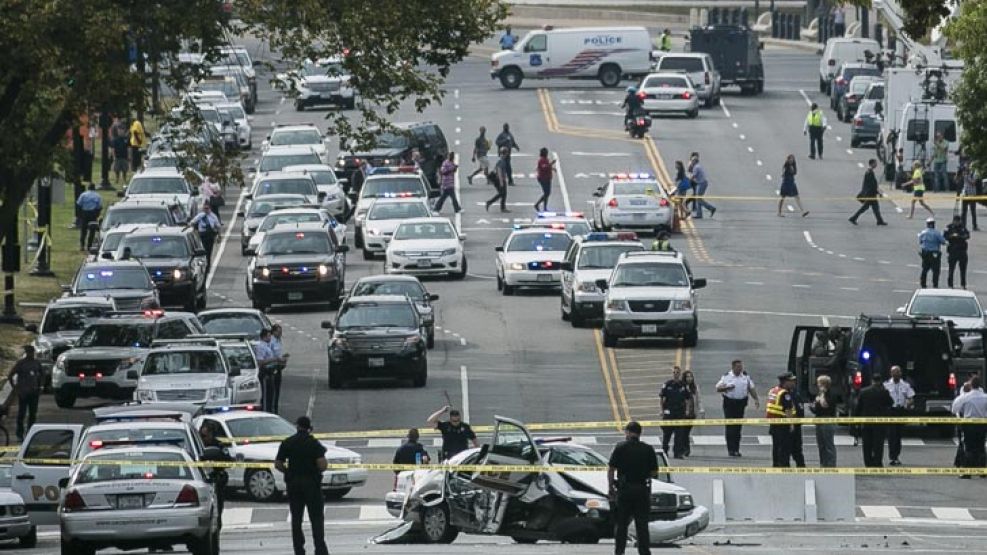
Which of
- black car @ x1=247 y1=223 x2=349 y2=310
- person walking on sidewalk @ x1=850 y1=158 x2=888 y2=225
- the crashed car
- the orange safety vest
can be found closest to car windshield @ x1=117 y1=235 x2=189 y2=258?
black car @ x1=247 y1=223 x2=349 y2=310

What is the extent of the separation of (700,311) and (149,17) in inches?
574

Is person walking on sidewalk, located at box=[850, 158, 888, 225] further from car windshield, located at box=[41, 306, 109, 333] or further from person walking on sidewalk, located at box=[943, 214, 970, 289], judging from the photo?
car windshield, located at box=[41, 306, 109, 333]

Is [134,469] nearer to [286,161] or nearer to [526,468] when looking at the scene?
[526,468]

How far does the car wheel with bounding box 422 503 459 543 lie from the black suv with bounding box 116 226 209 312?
74.8 ft

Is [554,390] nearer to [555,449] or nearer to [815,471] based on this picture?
[815,471]

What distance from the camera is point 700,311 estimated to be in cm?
4838

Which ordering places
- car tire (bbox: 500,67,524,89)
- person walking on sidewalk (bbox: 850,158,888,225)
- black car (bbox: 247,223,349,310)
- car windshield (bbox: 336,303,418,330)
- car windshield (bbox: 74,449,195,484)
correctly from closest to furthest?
car windshield (bbox: 74,449,195,484) → car windshield (bbox: 336,303,418,330) → black car (bbox: 247,223,349,310) → person walking on sidewalk (bbox: 850,158,888,225) → car tire (bbox: 500,67,524,89)

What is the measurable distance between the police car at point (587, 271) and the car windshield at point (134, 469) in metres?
21.4

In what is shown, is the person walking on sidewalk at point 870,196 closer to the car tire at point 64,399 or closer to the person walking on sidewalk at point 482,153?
the person walking on sidewalk at point 482,153

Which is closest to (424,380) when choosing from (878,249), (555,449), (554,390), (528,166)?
(554,390)

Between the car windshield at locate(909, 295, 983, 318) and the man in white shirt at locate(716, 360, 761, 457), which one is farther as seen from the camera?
the car windshield at locate(909, 295, 983, 318)

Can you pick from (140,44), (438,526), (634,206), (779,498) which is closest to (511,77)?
(634,206)

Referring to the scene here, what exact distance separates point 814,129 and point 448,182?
13557 millimetres

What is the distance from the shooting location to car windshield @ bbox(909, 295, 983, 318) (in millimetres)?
41188
